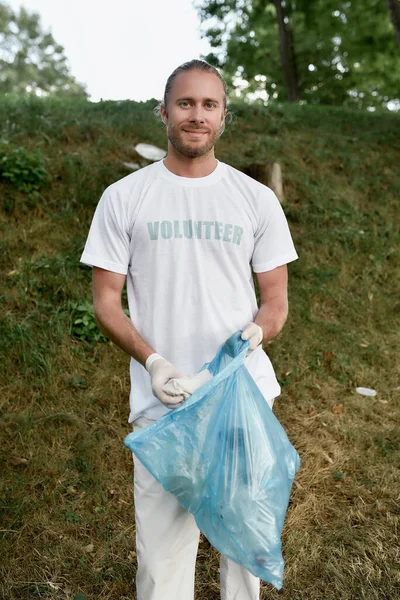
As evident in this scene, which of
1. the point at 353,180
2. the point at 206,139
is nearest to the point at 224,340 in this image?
the point at 206,139

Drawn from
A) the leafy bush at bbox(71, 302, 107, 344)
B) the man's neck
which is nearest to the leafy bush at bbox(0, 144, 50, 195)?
the leafy bush at bbox(71, 302, 107, 344)

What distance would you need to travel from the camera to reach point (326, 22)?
13664 mm

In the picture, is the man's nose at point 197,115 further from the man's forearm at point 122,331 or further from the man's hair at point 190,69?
the man's forearm at point 122,331

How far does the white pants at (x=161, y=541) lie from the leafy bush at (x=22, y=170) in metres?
4.31

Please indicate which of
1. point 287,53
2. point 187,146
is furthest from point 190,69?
point 287,53

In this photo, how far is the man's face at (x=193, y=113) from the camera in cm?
181

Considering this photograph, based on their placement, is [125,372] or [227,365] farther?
[125,372]

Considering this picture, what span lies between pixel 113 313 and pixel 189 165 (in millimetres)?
569

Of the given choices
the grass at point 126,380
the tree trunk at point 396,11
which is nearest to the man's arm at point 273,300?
the grass at point 126,380

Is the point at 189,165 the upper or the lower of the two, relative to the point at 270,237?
upper

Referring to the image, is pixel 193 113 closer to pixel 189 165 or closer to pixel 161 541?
pixel 189 165

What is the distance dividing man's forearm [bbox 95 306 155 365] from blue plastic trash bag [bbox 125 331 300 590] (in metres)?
0.28

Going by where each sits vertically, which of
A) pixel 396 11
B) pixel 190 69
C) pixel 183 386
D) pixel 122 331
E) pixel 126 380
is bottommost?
pixel 126 380

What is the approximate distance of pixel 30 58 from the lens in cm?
4484
